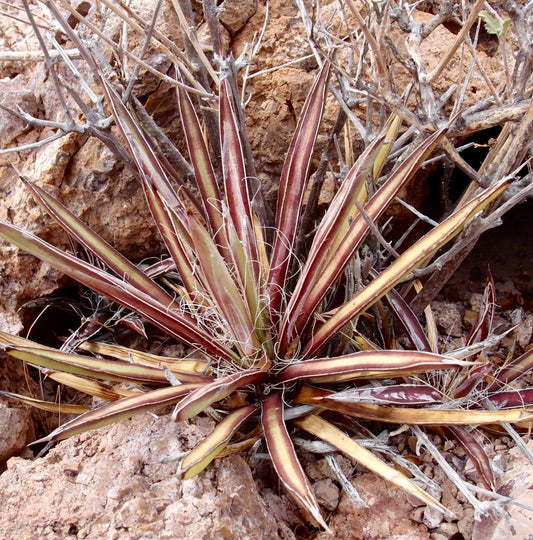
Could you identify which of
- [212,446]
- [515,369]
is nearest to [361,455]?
[212,446]

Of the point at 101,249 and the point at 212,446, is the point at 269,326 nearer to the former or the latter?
the point at 212,446

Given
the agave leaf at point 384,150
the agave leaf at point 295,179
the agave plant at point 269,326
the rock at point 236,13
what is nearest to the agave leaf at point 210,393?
the agave plant at point 269,326

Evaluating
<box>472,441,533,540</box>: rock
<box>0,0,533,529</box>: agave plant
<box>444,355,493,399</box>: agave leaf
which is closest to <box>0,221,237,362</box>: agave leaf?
<box>0,0,533,529</box>: agave plant

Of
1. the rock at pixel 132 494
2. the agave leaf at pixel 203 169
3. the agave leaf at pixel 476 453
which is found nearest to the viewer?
the rock at pixel 132 494

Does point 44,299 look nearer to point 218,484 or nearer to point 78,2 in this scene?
point 218,484

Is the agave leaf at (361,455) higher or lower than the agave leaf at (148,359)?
higher

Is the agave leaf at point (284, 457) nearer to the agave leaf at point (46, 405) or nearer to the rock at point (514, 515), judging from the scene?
the rock at point (514, 515)

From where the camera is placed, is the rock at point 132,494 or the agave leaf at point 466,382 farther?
the agave leaf at point 466,382

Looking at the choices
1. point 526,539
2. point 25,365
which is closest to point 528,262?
point 526,539
